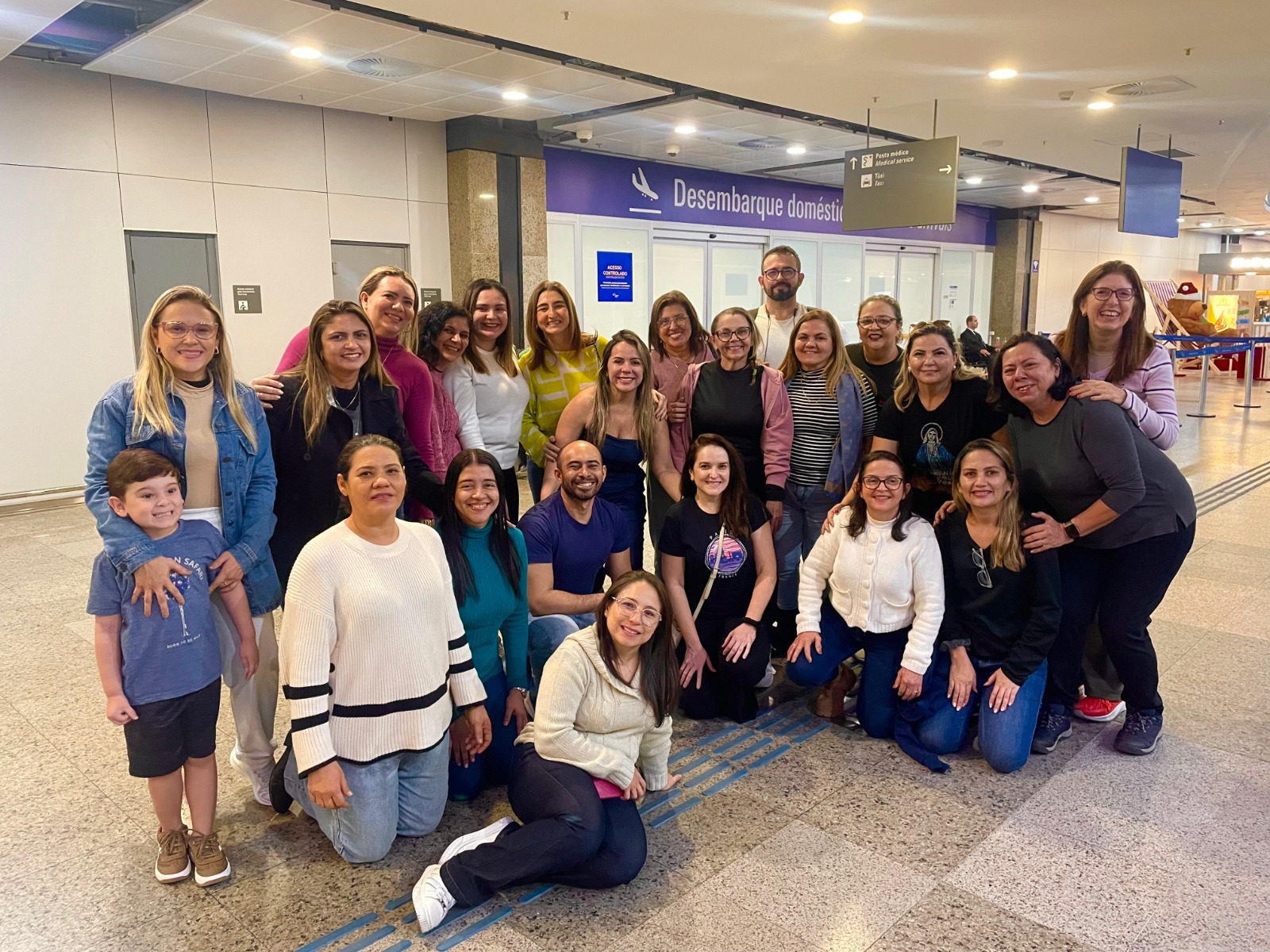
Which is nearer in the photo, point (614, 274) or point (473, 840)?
point (473, 840)

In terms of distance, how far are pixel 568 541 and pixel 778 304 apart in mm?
1875

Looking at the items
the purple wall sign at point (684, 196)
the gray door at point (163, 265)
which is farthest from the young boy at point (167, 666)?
the purple wall sign at point (684, 196)

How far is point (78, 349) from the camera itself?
7.66 m

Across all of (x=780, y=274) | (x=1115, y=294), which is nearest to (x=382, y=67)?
(x=780, y=274)

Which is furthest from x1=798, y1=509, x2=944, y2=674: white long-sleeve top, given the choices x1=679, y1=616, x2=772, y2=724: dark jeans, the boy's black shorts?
the boy's black shorts

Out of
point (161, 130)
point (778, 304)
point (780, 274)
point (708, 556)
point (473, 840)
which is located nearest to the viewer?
point (473, 840)

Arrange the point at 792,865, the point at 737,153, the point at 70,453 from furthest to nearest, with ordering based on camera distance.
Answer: the point at 737,153, the point at 70,453, the point at 792,865

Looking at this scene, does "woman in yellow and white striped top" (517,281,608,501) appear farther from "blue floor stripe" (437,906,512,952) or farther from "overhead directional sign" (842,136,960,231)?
"overhead directional sign" (842,136,960,231)

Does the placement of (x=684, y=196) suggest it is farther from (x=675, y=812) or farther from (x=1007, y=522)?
(x=675, y=812)

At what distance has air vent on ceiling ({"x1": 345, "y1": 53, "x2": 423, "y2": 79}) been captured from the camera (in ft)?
22.6

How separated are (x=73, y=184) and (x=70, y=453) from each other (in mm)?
2208

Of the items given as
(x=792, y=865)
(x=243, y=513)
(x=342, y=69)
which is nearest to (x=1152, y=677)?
(x=792, y=865)

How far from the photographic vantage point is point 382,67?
7137 millimetres

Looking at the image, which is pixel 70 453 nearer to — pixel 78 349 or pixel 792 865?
pixel 78 349
